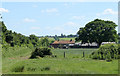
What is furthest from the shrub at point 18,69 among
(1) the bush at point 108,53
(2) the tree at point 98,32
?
(2) the tree at point 98,32

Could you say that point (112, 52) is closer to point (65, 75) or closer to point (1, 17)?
point (65, 75)

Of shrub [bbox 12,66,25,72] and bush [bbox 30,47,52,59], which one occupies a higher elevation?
bush [bbox 30,47,52,59]

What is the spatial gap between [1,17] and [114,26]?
54.2 m

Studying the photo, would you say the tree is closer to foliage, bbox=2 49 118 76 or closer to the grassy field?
the grassy field

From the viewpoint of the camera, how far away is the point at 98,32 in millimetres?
77625

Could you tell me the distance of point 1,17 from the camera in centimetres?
3681

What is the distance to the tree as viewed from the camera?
76.5 m

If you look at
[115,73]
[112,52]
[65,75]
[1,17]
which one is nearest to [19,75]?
[65,75]

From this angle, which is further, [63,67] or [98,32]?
[98,32]

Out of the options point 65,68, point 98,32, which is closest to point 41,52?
point 65,68

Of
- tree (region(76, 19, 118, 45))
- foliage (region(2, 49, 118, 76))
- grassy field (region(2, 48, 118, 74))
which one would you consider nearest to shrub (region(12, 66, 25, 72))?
grassy field (region(2, 48, 118, 74))

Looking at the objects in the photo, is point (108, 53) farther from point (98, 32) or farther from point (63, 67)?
point (98, 32)

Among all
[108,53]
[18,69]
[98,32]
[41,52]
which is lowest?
[18,69]

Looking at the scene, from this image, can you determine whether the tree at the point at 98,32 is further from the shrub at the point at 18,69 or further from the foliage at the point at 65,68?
the shrub at the point at 18,69
